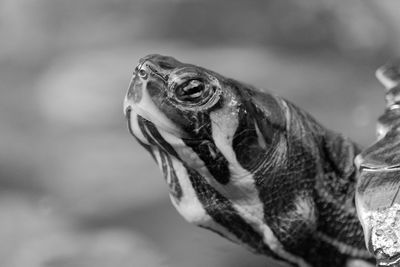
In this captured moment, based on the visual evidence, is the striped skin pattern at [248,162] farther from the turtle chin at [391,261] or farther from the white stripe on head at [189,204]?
the turtle chin at [391,261]

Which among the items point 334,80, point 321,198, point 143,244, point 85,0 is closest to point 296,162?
Answer: point 321,198

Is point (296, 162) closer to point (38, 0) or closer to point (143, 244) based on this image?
point (143, 244)

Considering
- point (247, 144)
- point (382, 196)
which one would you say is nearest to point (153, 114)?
point (247, 144)

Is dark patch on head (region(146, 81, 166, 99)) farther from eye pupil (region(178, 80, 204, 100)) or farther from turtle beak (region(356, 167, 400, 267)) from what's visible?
turtle beak (region(356, 167, 400, 267))

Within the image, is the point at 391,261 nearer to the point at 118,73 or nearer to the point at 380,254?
the point at 380,254

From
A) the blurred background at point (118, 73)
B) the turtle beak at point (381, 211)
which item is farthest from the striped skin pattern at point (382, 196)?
the blurred background at point (118, 73)

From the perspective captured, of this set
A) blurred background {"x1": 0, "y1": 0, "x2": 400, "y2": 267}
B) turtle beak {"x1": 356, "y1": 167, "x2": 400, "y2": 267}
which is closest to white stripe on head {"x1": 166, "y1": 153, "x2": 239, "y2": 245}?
turtle beak {"x1": 356, "y1": 167, "x2": 400, "y2": 267}
